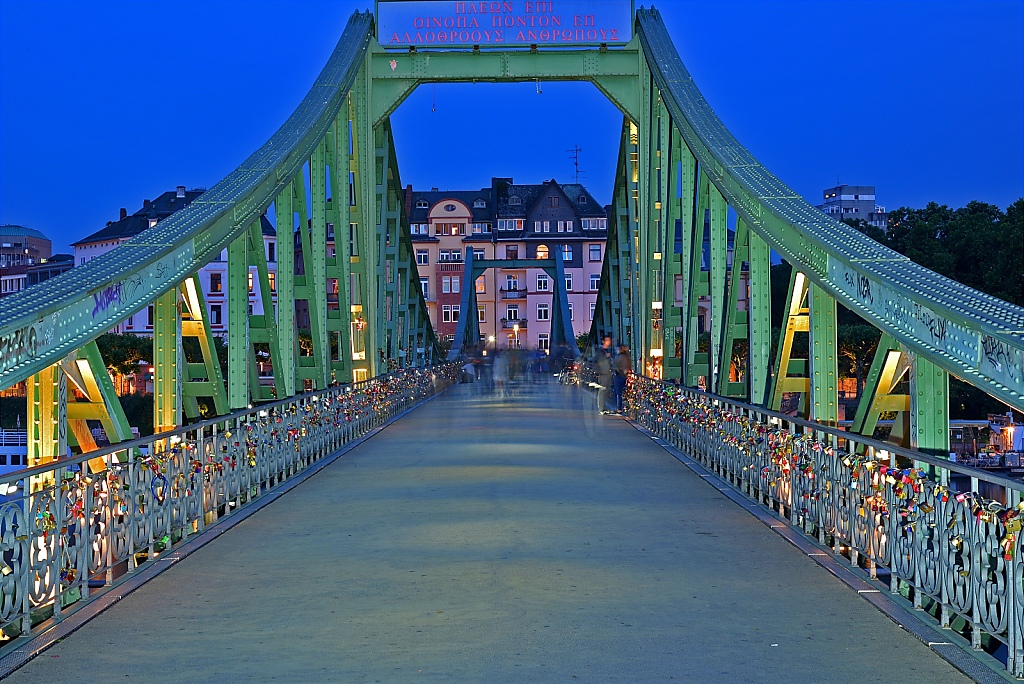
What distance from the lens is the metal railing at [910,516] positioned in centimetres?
620

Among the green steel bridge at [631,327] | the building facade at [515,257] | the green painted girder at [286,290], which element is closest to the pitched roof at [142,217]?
the building facade at [515,257]

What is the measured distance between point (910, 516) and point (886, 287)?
5.46 feet

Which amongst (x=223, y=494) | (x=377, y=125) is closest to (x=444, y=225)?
(x=377, y=125)

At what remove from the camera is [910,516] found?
7.56 meters

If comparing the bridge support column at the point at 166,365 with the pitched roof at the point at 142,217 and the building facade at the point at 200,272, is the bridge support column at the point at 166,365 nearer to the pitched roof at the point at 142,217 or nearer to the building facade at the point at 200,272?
the building facade at the point at 200,272

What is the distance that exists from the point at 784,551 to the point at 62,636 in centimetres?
495

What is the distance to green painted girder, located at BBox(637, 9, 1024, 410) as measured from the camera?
6883 mm

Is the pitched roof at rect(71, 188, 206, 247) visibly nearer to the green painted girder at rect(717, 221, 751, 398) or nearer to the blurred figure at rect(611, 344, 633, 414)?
the blurred figure at rect(611, 344, 633, 414)

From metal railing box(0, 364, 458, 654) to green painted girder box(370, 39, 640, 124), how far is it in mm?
13046

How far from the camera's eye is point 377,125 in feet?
92.8

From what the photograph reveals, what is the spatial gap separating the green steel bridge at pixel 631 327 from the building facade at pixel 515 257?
71.8m

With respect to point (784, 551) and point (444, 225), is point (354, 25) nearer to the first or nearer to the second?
point (784, 551)

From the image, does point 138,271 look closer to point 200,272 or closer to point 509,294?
point 200,272

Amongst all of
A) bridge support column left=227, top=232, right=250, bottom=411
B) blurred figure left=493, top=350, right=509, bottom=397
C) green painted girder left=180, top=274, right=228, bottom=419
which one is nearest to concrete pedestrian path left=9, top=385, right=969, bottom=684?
green painted girder left=180, top=274, right=228, bottom=419
